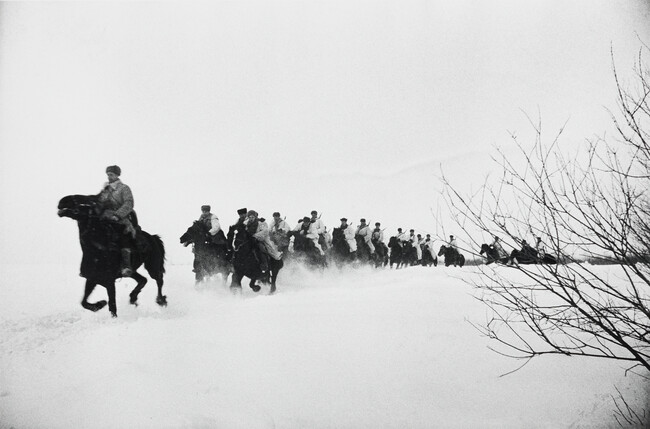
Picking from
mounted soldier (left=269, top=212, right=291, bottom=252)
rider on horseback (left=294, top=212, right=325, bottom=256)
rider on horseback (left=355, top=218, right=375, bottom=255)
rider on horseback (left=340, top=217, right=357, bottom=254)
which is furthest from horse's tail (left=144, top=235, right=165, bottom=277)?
rider on horseback (left=355, top=218, right=375, bottom=255)

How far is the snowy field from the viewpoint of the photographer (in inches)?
163

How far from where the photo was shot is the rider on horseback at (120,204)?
577cm

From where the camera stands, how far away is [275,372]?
4684 mm

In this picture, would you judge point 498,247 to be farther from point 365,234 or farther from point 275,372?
point 365,234

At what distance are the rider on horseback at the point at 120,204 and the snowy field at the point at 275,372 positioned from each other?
74 cm

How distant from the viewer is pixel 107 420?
13.2ft

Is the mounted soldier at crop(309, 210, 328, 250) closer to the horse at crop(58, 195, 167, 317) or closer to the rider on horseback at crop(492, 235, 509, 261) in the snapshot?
the horse at crop(58, 195, 167, 317)

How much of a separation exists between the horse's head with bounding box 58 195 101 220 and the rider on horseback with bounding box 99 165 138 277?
20 centimetres

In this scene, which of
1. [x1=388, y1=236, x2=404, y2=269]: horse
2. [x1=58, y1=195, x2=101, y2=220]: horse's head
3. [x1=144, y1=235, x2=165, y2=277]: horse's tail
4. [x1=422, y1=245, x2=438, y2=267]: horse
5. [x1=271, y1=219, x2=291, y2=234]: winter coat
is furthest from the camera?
[x1=422, y1=245, x2=438, y2=267]: horse

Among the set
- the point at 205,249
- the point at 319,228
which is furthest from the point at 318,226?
the point at 205,249

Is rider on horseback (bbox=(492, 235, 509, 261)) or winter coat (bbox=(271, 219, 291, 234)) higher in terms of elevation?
winter coat (bbox=(271, 219, 291, 234))

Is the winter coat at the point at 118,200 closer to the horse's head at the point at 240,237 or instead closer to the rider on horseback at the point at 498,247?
the horse's head at the point at 240,237

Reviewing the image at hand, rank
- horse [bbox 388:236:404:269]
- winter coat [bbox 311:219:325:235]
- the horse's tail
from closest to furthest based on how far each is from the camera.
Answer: the horse's tail
winter coat [bbox 311:219:325:235]
horse [bbox 388:236:404:269]

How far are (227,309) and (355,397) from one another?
291 centimetres
